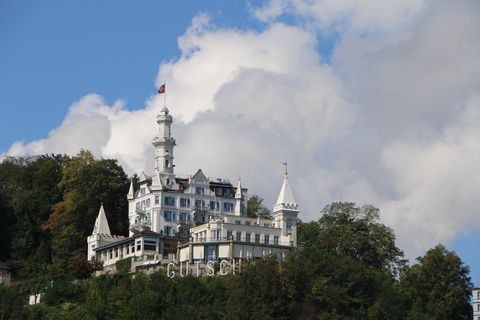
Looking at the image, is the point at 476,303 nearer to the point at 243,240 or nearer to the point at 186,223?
the point at 243,240

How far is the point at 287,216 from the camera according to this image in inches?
4355

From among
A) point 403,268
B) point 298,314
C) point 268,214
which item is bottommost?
point 298,314

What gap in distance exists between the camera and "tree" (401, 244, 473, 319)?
101 metres

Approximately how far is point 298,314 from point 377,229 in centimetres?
2982

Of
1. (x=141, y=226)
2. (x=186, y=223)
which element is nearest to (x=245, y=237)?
(x=186, y=223)

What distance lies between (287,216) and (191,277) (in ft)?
68.2

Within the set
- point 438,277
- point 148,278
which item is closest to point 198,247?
point 148,278

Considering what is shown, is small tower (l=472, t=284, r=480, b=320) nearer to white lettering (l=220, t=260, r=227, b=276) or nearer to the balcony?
white lettering (l=220, t=260, r=227, b=276)

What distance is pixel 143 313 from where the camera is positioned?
288 feet

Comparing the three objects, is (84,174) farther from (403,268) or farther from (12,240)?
(403,268)

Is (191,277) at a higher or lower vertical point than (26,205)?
lower

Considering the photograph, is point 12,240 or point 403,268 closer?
point 403,268

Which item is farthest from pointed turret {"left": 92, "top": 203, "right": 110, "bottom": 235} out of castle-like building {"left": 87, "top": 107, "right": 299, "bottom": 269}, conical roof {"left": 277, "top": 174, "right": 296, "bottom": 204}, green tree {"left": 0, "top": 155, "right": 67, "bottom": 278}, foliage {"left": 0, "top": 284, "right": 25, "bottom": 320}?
conical roof {"left": 277, "top": 174, "right": 296, "bottom": 204}

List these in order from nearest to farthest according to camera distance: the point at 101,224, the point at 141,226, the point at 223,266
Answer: the point at 223,266 → the point at 141,226 → the point at 101,224
